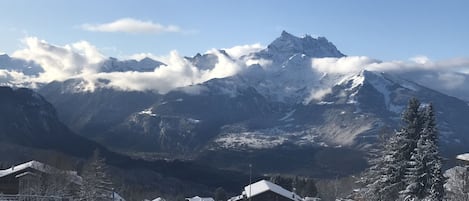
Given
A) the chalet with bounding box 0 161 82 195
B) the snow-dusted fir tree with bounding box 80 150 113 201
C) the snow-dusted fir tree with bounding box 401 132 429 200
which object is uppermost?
the chalet with bounding box 0 161 82 195

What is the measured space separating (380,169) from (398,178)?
11.6 feet

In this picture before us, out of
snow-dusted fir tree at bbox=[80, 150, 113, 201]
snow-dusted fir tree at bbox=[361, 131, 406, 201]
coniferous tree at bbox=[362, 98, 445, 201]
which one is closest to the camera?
coniferous tree at bbox=[362, 98, 445, 201]

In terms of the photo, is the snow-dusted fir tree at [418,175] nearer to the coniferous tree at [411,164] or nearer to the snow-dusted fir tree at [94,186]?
the coniferous tree at [411,164]

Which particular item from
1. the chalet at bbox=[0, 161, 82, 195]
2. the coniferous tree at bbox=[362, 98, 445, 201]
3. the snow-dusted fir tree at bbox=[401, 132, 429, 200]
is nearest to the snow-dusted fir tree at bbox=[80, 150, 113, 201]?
the chalet at bbox=[0, 161, 82, 195]

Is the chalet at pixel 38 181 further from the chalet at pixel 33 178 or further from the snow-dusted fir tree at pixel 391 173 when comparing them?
the snow-dusted fir tree at pixel 391 173

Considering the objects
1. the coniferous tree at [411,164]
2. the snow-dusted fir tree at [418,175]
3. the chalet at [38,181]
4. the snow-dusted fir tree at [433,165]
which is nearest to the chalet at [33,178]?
the chalet at [38,181]

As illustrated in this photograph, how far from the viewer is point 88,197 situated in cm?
9762

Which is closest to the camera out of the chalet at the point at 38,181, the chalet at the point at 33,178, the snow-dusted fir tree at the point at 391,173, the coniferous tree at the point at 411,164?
the coniferous tree at the point at 411,164

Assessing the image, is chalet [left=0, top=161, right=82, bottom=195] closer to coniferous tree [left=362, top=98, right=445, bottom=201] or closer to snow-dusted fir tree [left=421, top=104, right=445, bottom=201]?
coniferous tree [left=362, top=98, right=445, bottom=201]

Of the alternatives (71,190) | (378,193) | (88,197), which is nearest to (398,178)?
(378,193)

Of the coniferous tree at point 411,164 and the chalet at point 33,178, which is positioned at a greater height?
the chalet at point 33,178

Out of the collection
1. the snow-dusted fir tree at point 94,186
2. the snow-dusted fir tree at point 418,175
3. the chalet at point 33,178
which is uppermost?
the chalet at point 33,178

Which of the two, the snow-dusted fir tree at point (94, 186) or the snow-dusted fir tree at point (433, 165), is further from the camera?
the snow-dusted fir tree at point (94, 186)

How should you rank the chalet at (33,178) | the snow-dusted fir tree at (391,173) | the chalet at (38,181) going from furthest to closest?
1. the chalet at (33,178)
2. the chalet at (38,181)
3. the snow-dusted fir tree at (391,173)
